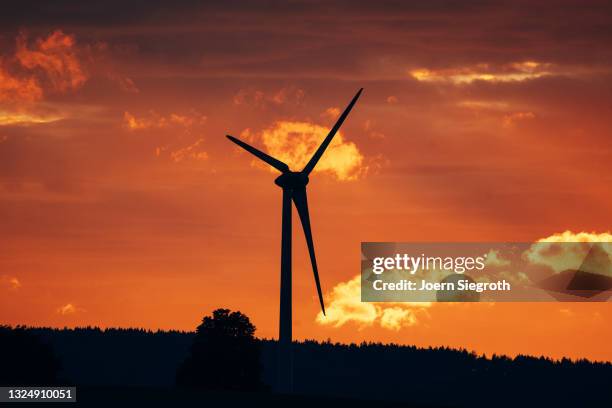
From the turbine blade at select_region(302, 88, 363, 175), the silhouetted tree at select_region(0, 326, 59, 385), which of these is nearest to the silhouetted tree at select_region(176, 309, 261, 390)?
the silhouetted tree at select_region(0, 326, 59, 385)

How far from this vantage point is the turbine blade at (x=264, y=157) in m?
104

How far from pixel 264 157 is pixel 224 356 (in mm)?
40298

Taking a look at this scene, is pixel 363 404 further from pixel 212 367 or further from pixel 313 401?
→ pixel 212 367

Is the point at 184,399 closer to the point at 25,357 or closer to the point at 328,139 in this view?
the point at 328,139

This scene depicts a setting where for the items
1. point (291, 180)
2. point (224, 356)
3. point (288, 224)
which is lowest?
point (224, 356)

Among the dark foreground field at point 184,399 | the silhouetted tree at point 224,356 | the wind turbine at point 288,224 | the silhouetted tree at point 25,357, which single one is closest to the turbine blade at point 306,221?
the wind turbine at point 288,224

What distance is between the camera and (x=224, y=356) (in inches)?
5448

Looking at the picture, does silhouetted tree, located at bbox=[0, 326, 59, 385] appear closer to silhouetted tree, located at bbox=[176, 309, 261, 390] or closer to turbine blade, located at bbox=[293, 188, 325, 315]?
silhouetted tree, located at bbox=[176, 309, 261, 390]

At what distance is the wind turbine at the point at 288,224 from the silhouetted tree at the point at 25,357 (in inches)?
1928

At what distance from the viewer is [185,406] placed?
9412 cm

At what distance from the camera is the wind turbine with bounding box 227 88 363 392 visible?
99.4 meters

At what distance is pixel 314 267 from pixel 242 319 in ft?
132

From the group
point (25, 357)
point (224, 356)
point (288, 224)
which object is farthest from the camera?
point (25, 357)

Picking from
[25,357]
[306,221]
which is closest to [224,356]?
[25,357]
